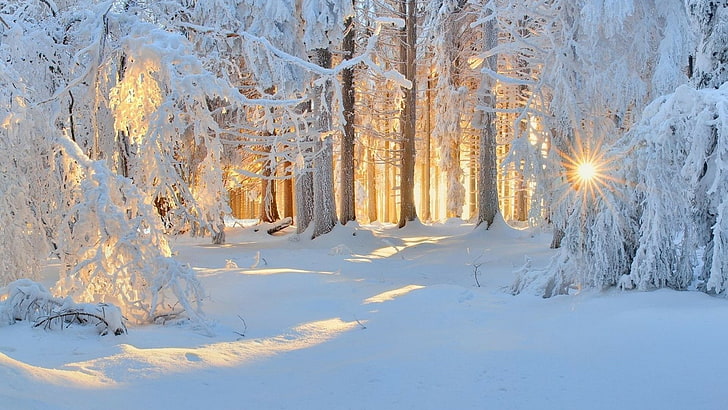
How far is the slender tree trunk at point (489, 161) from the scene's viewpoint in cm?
1554

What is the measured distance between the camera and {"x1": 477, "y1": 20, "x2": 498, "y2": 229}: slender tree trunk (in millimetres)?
15539

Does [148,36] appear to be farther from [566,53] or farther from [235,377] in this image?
[566,53]

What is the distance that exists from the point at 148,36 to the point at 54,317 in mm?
3152

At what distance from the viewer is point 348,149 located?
55.8 feet

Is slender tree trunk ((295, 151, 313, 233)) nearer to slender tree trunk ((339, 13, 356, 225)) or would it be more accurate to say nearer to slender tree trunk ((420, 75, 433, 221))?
slender tree trunk ((339, 13, 356, 225))

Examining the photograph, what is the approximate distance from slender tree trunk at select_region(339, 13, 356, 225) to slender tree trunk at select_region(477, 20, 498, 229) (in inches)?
143

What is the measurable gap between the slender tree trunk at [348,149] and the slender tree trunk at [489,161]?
3.64 metres

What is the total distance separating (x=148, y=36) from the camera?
6.21 metres

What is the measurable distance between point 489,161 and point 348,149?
161 inches

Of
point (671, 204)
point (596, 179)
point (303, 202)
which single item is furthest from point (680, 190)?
point (303, 202)

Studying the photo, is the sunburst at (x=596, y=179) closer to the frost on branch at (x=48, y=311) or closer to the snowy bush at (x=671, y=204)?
the snowy bush at (x=671, y=204)

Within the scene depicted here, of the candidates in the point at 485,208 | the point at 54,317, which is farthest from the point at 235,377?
the point at 485,208

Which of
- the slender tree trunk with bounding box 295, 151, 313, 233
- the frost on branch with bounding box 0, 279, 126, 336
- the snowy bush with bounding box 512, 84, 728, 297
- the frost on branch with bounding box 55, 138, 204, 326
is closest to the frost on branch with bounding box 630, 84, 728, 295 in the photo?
the snowy bush with bounding box 512, 84, 728, 297

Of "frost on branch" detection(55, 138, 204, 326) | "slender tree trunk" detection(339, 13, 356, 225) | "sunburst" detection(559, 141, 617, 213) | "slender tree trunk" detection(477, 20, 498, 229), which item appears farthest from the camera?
"slender tree trunk" detection(339, 13, 356, 225)
